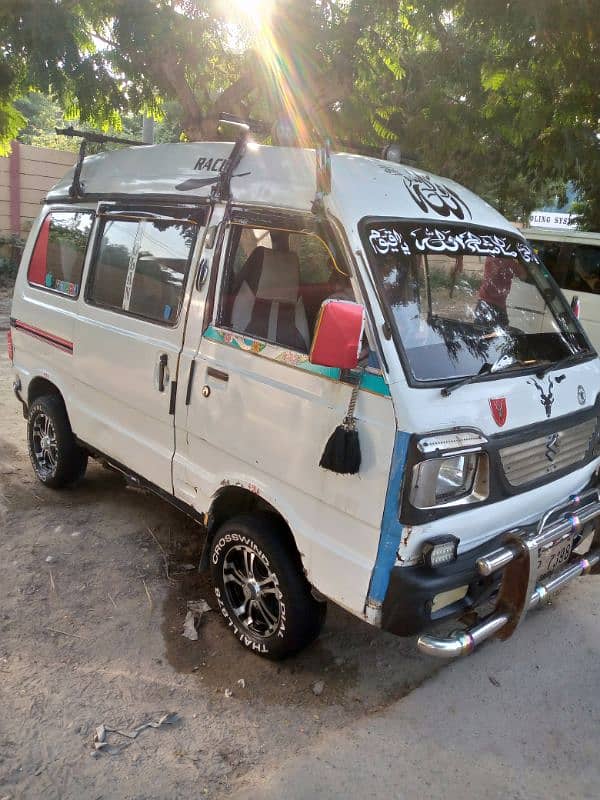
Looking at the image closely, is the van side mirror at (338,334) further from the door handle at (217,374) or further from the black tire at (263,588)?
the black tire at (263,588)

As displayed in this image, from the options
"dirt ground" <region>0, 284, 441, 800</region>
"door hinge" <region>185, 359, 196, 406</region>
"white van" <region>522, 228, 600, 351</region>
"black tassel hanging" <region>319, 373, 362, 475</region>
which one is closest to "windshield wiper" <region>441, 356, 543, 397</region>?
"black tassel hanging" <region>319, 373, 362, 475</region>

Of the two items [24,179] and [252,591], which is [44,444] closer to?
[252,591]

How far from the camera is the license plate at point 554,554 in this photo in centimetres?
273

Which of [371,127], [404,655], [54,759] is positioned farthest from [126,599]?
[371,127]

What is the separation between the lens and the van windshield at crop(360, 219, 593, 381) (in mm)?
2764

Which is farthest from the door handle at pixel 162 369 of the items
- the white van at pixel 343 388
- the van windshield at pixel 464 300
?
the van windshield at pixel 464 300

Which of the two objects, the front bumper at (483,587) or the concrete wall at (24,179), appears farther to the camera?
the concrete wall at (24,179)

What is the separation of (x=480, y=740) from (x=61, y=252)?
396 centimetres

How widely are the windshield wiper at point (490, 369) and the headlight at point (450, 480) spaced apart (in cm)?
26

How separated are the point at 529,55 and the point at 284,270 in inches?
137

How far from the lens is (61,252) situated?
184 inches

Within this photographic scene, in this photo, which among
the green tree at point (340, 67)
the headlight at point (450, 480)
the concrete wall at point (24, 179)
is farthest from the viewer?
the concrete wall at point (24, 179)

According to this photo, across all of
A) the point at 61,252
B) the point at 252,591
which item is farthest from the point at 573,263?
the point at 252,591

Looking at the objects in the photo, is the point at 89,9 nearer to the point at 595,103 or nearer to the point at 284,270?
the point at 284,270
